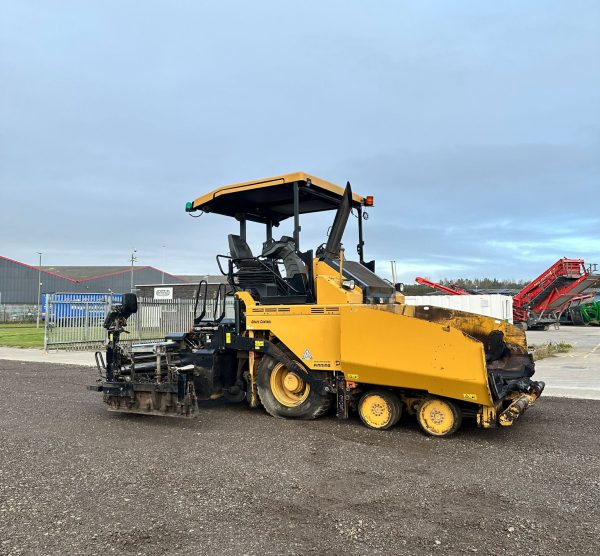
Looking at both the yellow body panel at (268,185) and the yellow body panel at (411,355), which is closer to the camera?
the yellow body panel at (411,355)

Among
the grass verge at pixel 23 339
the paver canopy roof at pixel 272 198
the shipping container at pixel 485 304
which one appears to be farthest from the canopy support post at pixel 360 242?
the grass verge at pixel 23 339

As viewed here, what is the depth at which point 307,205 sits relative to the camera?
7.77 metres

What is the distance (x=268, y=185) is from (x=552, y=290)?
68.1ft

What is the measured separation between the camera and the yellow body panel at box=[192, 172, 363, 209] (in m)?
6.72

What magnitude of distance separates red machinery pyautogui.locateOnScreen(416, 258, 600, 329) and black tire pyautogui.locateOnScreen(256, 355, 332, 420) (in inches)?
773

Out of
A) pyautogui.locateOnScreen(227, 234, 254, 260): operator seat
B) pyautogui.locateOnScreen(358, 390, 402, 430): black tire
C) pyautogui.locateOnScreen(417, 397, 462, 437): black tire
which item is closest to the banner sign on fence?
pyautogui.locateOnScreen(227, 234, 254, 260): operator seat

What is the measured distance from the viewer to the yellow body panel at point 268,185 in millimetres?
6715

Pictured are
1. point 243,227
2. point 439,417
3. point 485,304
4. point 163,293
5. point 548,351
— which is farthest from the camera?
point 163,293

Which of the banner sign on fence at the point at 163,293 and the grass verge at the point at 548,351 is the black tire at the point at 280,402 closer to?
the grass verge at the point at 548,351

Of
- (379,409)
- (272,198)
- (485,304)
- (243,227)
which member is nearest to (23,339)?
(485,304)

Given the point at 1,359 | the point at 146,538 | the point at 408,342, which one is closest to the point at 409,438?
the point at 408,342

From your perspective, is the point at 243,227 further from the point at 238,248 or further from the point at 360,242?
the point at 360,242

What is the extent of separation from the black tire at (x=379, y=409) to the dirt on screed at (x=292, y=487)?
0.46 feet

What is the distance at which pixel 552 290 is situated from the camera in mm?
23969
